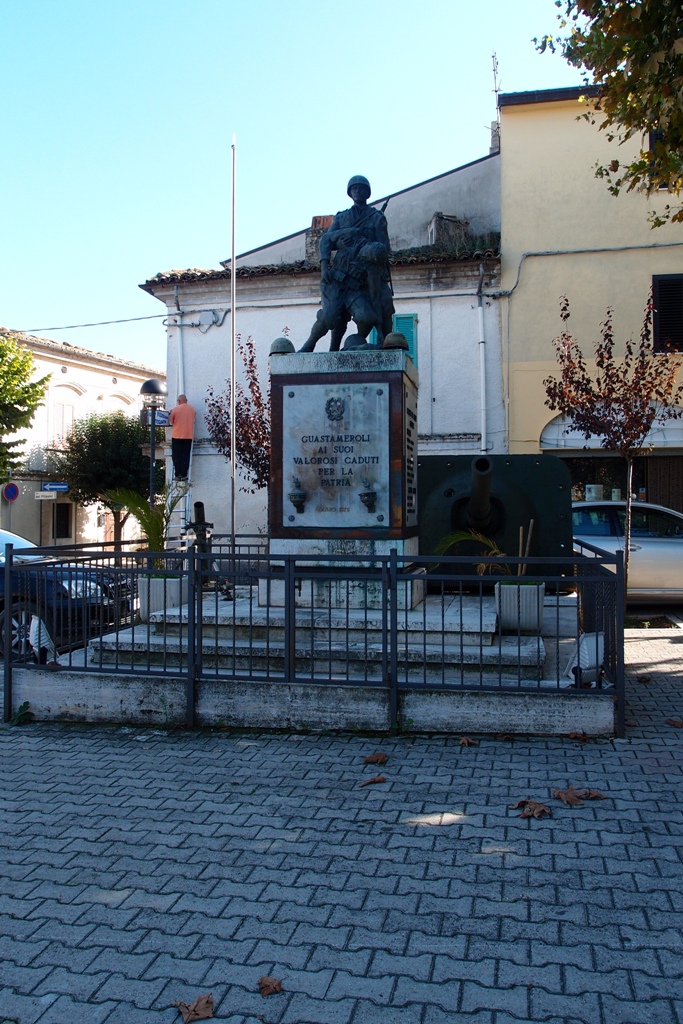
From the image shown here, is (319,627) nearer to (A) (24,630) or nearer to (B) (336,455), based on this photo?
(B) (336,455)

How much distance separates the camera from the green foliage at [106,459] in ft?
97.2

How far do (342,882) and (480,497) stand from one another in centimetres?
548

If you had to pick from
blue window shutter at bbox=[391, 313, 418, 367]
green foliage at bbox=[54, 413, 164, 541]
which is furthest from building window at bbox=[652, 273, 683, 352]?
green foliage at bbox=[54, 413, 164, 541]

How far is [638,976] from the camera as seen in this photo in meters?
2.93

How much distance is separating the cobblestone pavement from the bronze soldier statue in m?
4.09

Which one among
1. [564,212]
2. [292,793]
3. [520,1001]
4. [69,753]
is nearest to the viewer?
[520,1001]

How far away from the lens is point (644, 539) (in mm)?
12672

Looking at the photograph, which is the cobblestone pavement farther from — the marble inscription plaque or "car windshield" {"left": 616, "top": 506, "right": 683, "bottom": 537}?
"car windshield" {"left": 616, "top": 506, "right": 683, "bottom": 537}

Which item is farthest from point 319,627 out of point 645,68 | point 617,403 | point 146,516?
point 617,403

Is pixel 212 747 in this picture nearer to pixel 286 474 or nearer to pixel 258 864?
pixel 258 864

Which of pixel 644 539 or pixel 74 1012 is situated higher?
pixel 644 539

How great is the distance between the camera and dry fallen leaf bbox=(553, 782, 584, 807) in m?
4.51

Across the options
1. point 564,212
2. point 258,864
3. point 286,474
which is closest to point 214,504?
point 564,212

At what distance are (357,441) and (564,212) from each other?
40.7ft
